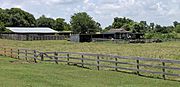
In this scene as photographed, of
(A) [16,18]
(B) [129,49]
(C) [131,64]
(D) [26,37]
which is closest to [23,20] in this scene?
(A) [16,18]

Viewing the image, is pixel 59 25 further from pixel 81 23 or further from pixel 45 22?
pixel 81 23

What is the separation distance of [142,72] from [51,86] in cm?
692

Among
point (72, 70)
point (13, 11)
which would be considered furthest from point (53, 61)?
point (13, 11)

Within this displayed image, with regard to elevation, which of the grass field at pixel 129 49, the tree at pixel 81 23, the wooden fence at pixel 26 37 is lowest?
the grass field at pixel 129 49

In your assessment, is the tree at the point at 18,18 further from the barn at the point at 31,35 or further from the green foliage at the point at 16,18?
the barn at the point at 31,35

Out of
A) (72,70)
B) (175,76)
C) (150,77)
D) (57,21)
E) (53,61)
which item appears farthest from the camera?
(57,21)

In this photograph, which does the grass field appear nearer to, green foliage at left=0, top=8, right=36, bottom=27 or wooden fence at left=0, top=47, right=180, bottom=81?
wooden fence at left=0, top=47, right=180, bottom=81

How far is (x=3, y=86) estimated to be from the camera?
1488 cm

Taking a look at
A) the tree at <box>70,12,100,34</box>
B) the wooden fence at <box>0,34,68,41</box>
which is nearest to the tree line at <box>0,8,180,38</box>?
the tree at <box>70,12,100,34</box>

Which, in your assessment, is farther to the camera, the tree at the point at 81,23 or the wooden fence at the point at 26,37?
the tree at the point at 81,23

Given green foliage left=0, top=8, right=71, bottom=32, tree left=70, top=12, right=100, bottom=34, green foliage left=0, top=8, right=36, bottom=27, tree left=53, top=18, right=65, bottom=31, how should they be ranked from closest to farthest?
1. tree left=70, top=12, right=100, bottom=34
2. green foliage left=0, top=8, right=36, bottom=27
3. green foliage left=0, top=8, right=71, bottom=32
4. tree left=53, top=18, right=65, bottom=31

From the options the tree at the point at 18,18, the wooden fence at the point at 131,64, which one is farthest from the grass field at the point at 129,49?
the tree at the point at 18,18

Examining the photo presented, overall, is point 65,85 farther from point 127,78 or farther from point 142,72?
point 142,72

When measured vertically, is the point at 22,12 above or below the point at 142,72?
above
